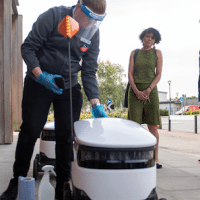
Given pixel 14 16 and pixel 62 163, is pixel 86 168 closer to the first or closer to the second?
pixel 62 163

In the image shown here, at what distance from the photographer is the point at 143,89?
3531 mm

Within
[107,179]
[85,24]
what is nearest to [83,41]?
[85,24]

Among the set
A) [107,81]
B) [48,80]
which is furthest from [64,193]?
[107,81]

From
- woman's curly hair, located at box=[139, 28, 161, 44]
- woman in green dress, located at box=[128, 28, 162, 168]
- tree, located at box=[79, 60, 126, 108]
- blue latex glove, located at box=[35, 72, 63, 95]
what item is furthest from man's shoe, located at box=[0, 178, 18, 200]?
tree, located at box=[79, 60, 126, 108]

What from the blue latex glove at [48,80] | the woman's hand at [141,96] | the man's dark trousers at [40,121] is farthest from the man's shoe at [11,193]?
the woman's hand at [141,96]

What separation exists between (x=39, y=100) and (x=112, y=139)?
887mm

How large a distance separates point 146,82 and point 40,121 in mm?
1873

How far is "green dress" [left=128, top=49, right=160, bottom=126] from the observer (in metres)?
3.49

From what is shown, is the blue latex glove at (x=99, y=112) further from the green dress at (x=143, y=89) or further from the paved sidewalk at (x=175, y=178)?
the green dress at (x=143, y=89)

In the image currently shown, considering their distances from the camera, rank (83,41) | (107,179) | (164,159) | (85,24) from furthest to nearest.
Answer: (164,159)
(83,41)
(85,24)
(107,179)

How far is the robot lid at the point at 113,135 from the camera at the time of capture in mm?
1304

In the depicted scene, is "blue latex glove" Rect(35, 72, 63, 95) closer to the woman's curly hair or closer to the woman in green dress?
the woman in green dress

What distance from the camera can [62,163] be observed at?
2.13 m

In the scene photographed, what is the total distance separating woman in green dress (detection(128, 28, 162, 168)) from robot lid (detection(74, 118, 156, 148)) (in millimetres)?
1941
